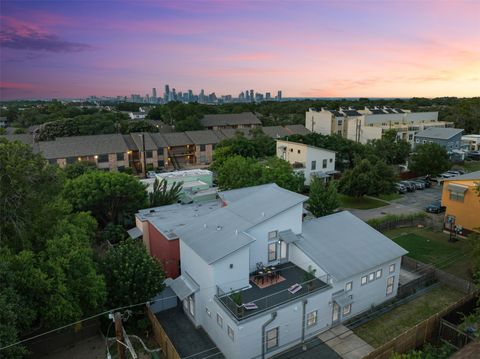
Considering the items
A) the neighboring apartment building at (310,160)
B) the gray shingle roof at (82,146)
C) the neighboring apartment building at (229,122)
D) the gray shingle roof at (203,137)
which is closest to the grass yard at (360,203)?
the neighboring apartment building at (310,160)

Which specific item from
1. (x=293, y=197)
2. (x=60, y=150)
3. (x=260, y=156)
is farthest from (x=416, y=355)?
(x=60, y=150)

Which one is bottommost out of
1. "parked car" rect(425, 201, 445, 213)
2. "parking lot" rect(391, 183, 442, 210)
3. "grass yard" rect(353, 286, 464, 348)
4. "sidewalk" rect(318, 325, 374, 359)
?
"sidewalk" rect(318, 325, 374, 359)

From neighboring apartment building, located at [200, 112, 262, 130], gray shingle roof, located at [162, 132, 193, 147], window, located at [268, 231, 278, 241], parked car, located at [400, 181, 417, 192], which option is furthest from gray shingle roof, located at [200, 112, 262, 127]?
window, located at [268, 231, 278, 241]

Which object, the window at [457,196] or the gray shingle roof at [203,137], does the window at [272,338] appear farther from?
the gray shingle roof at [203,137]

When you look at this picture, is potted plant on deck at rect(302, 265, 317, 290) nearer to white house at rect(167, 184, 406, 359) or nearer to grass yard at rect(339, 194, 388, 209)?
white house at rect(167, 184, 406, 359)

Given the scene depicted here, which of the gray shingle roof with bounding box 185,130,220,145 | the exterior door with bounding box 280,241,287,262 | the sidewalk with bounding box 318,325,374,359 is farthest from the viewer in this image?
the gray shingle roof with bounding box 185,130,220,145
